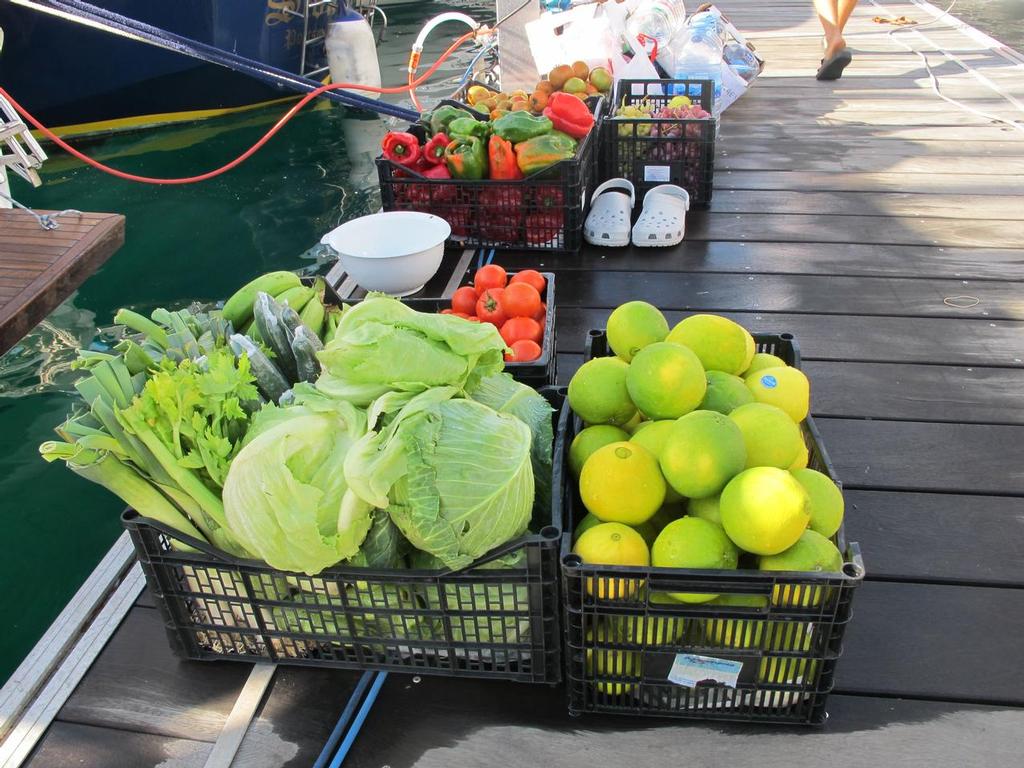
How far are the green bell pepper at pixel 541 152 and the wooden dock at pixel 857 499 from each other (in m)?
0.38

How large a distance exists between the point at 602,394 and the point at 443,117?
2247 mm

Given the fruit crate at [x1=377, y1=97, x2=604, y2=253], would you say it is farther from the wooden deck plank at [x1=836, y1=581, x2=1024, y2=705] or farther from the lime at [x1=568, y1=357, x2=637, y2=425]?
the wooden deck plank at [x1=836, y1=581, x2=1024, y2=705]

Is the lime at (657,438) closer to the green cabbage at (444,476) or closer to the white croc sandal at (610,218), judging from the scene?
the green cabbage at (444,476)

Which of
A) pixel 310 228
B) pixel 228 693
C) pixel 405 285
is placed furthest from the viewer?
pixel 310 228

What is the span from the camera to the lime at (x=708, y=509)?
1255mm

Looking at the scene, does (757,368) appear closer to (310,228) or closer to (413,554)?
(413,554)

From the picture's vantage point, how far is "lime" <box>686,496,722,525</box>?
1.25 meters

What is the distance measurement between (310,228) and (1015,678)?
5615 millimetres

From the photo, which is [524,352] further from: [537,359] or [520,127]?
[520,127]

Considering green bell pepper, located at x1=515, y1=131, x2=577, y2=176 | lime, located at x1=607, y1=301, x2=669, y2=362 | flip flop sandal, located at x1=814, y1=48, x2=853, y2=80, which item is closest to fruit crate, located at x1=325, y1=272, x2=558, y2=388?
lime, located at x1=607, y1=301, x2=669, y2=362

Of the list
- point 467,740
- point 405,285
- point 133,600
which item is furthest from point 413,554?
point 405,285

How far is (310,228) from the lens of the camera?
6051 mm

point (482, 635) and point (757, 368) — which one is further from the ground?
Answer: point (757, 368)

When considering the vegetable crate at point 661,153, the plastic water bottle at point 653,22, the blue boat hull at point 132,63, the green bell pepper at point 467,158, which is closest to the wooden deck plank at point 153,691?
the green bell pepper at point 467,158
